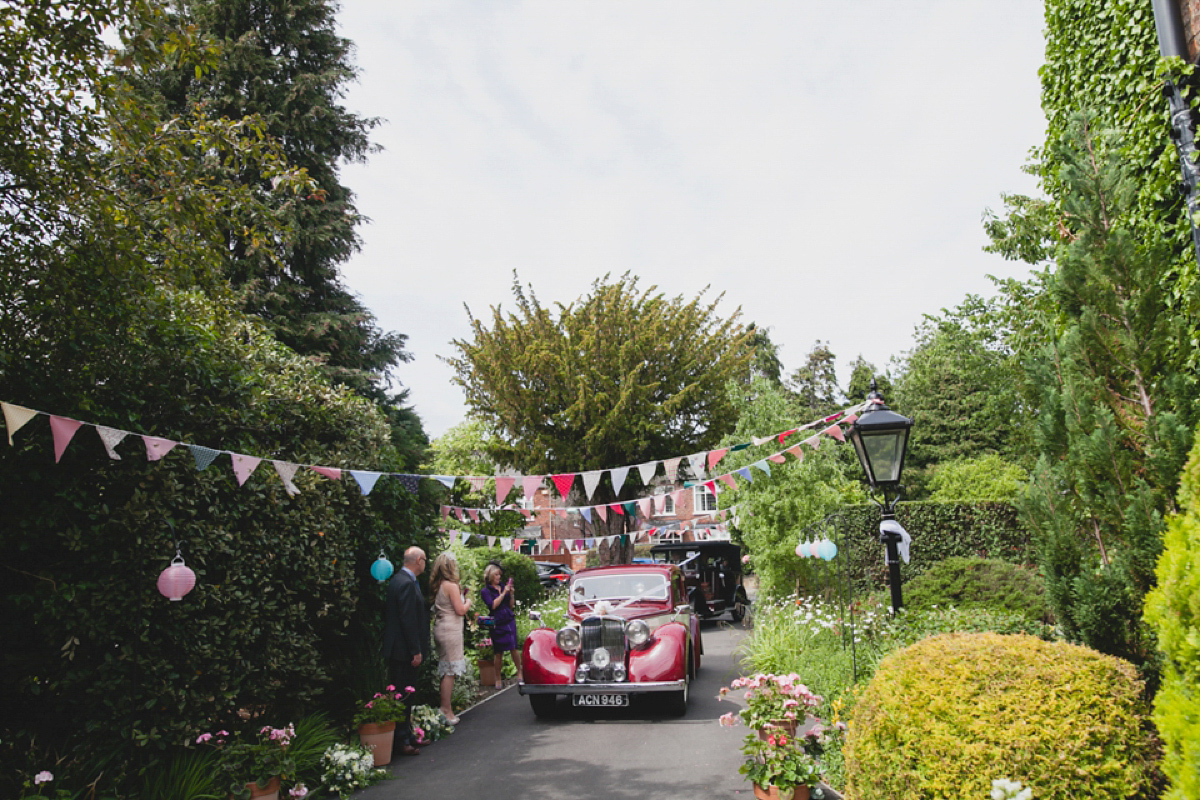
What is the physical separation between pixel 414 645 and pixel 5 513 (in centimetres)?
352

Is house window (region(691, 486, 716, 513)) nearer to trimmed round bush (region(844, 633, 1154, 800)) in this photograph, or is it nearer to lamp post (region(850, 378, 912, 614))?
lamp post (region(850, 378, 912, 614))

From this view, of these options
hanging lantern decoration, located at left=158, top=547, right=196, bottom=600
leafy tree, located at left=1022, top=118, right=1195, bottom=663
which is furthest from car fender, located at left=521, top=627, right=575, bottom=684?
leafy tree, located at left=1022, top=118, right=1195, bottom=663

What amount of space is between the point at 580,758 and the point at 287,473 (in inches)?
144

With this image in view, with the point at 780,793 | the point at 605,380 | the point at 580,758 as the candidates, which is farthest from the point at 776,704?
the point at 605,380

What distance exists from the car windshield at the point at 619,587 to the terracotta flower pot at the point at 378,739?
A: 146 inches

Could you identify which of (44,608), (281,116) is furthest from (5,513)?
(281,116)

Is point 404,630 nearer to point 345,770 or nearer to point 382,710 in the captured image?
point 382,710

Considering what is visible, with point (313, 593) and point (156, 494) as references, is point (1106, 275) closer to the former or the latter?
point (156, 494)

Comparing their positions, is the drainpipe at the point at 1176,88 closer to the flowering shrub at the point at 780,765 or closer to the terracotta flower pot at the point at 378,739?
the flowering shrub at the point at 780,765

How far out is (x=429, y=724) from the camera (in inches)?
279

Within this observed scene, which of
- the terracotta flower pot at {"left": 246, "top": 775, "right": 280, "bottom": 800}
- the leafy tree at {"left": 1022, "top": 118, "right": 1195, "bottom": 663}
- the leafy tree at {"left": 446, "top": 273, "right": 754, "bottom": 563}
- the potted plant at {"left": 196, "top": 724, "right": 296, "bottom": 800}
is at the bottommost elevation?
the terracotta flower pot at {"left": 246, "top": 775, "right": 280, "bottom": 800}

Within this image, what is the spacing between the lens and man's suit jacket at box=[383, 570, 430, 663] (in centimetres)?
675

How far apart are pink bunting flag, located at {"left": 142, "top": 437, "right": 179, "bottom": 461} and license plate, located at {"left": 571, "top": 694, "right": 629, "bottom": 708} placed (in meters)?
4.92

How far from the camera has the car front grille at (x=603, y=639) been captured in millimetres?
7879
